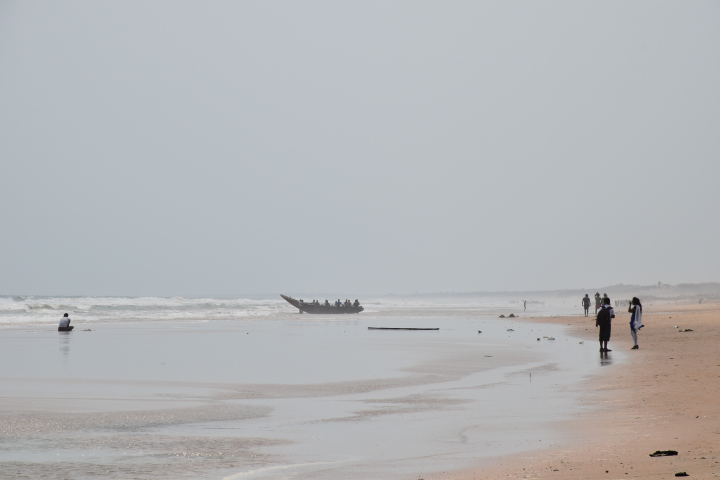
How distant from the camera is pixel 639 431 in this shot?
8180mm

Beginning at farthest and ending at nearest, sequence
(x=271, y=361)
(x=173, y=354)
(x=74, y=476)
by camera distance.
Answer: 1. (x=173, y=354)
2. (x=271, y=361)
3. (x=74, y=476)

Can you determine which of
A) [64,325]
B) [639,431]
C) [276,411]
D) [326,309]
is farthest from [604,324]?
[326,309]

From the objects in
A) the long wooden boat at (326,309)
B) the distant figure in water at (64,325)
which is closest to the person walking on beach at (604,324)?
the distant figure in water at (64,325)

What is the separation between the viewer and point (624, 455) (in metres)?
6.82

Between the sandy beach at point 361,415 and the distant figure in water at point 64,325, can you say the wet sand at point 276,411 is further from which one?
the distant figure in water at point 64,325

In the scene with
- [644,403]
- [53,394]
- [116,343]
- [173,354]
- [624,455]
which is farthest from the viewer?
[116,343]

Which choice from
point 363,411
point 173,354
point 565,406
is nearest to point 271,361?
point 173,354

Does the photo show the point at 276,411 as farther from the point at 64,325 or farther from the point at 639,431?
the point at 64,325

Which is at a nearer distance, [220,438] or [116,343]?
[220,438]

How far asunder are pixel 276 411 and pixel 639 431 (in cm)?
539

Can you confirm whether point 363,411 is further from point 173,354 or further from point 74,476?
point 173,354

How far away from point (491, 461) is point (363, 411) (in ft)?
12.9

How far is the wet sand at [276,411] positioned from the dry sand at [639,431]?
43 cm

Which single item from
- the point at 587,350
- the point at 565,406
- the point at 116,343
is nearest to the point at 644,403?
the point at 565,406
